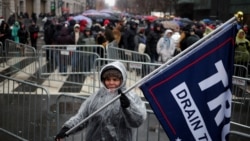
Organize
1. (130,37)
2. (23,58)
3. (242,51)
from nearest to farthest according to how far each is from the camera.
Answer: (23,58) < (242,51) < (130,37)

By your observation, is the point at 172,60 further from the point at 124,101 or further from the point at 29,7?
the point at 29,7

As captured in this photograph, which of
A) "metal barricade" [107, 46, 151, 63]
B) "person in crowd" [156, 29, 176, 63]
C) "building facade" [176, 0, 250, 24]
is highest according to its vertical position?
"building facade" [176, 0, 250, 24]

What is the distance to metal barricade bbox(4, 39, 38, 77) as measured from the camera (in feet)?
36.9

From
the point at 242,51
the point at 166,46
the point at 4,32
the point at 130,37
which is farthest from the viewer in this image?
the point at 4,32

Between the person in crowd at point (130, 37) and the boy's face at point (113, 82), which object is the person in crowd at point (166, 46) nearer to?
the person in crowd at point (130, 37)

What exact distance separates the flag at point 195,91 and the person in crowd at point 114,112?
0.33 metres

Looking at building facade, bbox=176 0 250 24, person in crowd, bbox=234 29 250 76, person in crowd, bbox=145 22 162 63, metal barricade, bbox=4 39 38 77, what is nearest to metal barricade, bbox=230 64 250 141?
person in crowd, bbox=234 29 250 76

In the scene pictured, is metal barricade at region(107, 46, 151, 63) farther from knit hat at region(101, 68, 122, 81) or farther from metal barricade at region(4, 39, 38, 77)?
knit hat at region(101, 68, 122, 81)

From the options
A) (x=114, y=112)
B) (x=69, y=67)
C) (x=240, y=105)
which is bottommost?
(x=240, y=105)

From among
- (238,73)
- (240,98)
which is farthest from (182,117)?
(238,73)

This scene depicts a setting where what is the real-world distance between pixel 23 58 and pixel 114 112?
8749 mm

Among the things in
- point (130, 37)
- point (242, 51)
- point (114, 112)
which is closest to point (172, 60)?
point (114, 112)

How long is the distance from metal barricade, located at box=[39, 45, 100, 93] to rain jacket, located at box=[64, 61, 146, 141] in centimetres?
660

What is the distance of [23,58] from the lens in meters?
11.4
